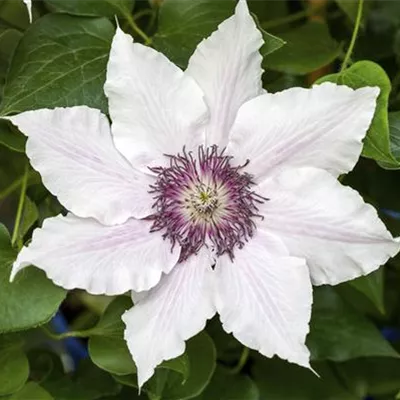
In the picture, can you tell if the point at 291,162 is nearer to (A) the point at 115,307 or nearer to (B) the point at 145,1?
(A) the point at 115,307

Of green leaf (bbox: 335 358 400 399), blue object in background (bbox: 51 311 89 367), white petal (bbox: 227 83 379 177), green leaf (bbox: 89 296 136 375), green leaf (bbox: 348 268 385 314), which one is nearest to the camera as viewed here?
white petal (bbox: 227 83 379 177)

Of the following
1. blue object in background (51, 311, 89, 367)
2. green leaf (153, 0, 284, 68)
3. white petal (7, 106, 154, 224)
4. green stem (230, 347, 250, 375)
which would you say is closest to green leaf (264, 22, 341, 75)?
green leaf (153, 0, 284, 68)

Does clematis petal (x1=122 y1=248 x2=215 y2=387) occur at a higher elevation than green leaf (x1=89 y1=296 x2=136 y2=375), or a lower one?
higher

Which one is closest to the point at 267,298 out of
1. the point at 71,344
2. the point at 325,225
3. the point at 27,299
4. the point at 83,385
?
the point at 325,225

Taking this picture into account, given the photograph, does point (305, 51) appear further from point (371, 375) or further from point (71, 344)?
point (71, 344)

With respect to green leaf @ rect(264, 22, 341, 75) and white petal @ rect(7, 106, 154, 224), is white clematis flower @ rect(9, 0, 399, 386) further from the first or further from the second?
green leaf @ rect(264, 22, 341, 75)
